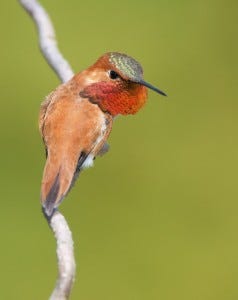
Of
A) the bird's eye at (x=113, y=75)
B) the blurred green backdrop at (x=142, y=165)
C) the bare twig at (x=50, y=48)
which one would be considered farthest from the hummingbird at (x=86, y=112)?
the blurred green backdrop at (x=142, y=165)

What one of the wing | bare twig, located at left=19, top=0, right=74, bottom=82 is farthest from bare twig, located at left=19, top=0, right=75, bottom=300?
the wing

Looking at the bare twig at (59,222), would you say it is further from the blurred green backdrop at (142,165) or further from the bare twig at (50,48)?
the blurred green backdrop at (142,165)

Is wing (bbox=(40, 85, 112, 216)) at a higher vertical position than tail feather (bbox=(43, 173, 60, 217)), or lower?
higher

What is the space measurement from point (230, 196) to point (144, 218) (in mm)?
294

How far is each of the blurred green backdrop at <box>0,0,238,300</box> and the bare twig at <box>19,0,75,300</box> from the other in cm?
97

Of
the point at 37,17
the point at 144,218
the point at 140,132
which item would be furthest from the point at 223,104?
the point at 37,17

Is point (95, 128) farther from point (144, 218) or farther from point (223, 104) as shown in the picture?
point (223, 104)

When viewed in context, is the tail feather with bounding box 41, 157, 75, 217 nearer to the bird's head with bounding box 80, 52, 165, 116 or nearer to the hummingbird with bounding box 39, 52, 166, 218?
the hummingbird with bounding box 39, 52, 166, 218

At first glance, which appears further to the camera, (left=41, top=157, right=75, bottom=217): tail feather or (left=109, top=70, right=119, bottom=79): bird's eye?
(left=109, top=70, right=119, bottom=79): bird's eye

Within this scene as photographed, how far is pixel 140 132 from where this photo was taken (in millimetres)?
A: 3170

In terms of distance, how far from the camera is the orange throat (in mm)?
1688

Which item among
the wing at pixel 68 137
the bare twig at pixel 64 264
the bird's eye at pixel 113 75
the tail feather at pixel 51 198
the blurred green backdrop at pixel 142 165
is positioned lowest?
the blurred green backdrop at pixel 142 165

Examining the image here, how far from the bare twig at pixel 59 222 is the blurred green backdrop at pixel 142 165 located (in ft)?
3.19

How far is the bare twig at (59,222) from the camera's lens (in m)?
1.27
